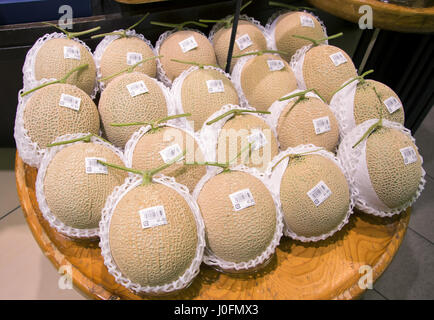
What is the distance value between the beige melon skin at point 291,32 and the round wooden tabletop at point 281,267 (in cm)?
83

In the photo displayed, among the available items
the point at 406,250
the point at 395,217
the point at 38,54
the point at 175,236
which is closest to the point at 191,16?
the point at 38,54

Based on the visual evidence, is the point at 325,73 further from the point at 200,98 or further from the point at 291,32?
the point at 200,98

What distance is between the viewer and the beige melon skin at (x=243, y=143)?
3.29ft

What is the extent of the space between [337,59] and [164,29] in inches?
30.6

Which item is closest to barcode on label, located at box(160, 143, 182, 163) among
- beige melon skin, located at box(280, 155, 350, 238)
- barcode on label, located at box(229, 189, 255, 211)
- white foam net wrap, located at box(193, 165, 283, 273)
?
white foam net wrap, located at box(193, 165, 283, 273)

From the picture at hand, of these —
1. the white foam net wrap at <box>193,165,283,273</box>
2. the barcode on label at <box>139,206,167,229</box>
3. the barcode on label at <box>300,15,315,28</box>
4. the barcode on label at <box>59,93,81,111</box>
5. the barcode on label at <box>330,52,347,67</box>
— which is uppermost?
the barcode on label at <box>300,15,315,28</box>

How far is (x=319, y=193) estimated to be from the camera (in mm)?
925

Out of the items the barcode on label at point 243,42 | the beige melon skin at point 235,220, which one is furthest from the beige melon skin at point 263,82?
the beige melon skin at point 235,220

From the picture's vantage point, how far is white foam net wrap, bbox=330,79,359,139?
1161 mm

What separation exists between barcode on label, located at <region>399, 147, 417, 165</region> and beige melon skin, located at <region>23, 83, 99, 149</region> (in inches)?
40.8

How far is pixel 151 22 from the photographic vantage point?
133 centimetres

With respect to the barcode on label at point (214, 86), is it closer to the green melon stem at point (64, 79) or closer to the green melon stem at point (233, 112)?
the green melon stem at point (233, 112)

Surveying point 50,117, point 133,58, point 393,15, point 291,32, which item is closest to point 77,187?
point 50,117

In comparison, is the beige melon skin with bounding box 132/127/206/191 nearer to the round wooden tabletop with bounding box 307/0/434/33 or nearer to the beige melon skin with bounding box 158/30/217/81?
the beige melon skin with bounding box 158/30/217/81
